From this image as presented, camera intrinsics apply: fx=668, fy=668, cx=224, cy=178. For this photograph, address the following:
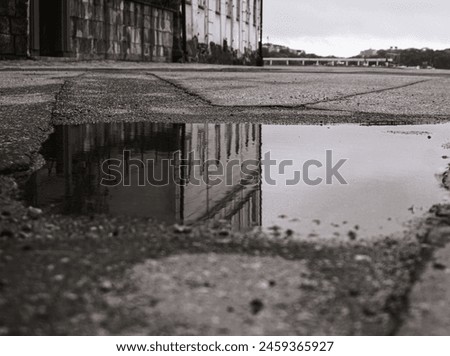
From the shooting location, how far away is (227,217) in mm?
1219

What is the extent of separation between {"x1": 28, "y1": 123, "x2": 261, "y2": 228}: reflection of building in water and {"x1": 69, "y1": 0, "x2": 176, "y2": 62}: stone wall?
952cm

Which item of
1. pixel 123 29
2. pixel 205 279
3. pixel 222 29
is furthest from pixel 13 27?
pixel 222 29

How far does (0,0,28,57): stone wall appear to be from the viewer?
9906 millimetres

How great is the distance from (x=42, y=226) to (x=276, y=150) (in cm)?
111

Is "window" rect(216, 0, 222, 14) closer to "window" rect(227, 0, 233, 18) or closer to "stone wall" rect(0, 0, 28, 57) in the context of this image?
"window" rect(227, 0, 233, 18)

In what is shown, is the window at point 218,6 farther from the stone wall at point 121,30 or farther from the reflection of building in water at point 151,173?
the reflection of building in water at point 151,173

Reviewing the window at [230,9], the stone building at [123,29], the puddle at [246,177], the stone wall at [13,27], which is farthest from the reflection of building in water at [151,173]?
the window at [230,9]

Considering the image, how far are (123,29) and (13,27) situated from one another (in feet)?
13.1

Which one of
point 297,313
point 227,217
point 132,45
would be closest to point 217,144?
point 227,217

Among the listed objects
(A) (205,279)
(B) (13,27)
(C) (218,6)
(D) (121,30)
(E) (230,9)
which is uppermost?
(E) (230,9)

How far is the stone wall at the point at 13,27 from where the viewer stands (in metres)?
9.91

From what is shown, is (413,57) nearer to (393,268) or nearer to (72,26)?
(72,26)

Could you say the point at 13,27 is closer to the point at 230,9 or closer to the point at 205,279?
the point at 205,279

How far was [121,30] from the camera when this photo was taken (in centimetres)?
1372
